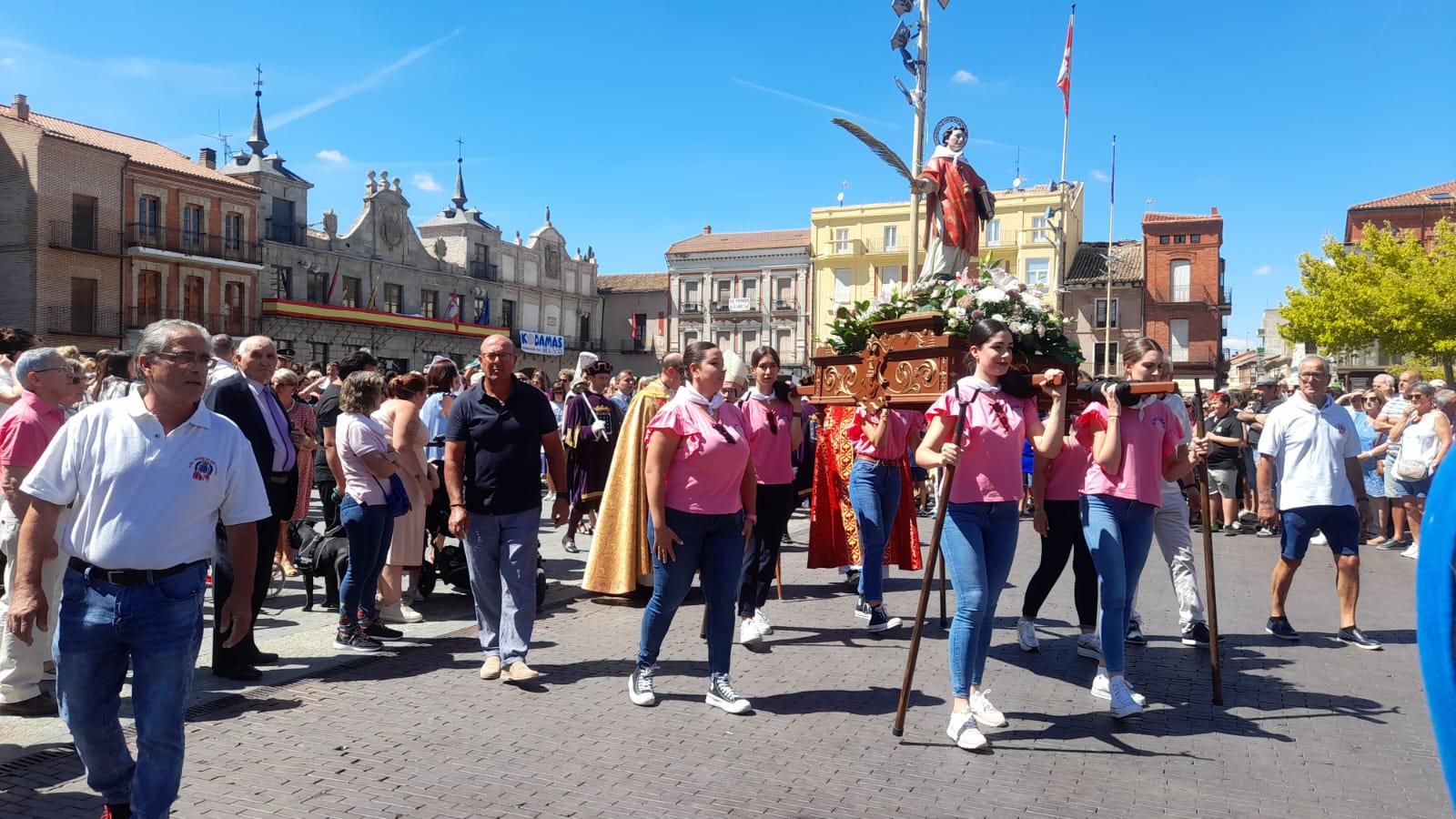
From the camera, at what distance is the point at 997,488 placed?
16.4 ft

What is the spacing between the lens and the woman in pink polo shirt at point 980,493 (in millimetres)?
4965

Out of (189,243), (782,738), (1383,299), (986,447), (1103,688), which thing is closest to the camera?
(782,738)

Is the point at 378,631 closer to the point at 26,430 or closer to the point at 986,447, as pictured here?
the point at 26,430

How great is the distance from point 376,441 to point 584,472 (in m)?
3.69

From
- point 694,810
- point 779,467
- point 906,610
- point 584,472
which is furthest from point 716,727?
point 584,472

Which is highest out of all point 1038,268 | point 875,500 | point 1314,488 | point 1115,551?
point 1038,268

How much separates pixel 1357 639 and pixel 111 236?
3945 cm

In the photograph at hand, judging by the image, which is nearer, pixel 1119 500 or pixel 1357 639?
pixel 1119 500

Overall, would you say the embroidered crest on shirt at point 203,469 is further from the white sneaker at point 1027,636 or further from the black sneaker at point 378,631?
the white sneaker at point 1027,636

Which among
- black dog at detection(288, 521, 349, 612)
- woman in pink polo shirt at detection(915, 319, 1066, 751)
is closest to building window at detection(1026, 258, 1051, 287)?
black dog at detection(288, 521, 349, 612)

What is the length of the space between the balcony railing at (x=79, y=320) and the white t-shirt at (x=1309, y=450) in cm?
3807

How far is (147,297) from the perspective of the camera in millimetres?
36906

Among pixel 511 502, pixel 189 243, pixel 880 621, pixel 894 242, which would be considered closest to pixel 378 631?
pixel 511 502

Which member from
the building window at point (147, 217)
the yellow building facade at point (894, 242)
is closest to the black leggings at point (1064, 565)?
the building window at point (147, 217)
